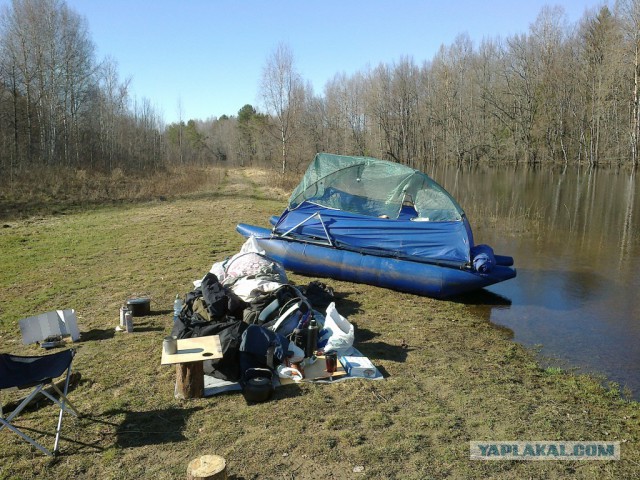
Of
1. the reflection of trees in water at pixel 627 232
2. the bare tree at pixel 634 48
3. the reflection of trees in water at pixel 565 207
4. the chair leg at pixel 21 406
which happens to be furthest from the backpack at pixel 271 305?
the bare tree at pixel 634 48

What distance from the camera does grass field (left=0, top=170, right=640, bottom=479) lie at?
12.7 feet

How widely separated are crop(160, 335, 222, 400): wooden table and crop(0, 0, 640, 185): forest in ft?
71.3

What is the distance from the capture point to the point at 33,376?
4098 millimetres

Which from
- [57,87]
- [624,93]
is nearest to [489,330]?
[57,87]

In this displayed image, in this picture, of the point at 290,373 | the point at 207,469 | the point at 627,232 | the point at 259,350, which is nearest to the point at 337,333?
the point at 290,373

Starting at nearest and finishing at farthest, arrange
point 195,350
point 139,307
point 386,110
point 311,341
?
point 195,350, point 311,341, point 139,307, point 386,110

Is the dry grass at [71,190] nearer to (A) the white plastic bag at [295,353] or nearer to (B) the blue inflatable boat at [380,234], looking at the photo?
(B) the blue inflatable boat at [380,234]

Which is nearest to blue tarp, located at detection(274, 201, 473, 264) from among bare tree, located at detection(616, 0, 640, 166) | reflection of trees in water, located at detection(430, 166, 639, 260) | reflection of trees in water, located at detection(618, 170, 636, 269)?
reflection of trees in water, located at detection(618, 170, 636, 269)

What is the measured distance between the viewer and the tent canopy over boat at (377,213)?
29.2ft

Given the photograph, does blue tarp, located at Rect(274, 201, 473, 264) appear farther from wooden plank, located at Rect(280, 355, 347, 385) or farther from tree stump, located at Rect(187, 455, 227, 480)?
tree stump, located at Rect(187, 455, 227, 480)

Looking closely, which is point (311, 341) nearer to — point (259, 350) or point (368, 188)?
point (259, 350)

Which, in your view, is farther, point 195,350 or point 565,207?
point 565,207

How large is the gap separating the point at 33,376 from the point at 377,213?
7330 millimetres

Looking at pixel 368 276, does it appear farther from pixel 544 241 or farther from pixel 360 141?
pixel 360 141
